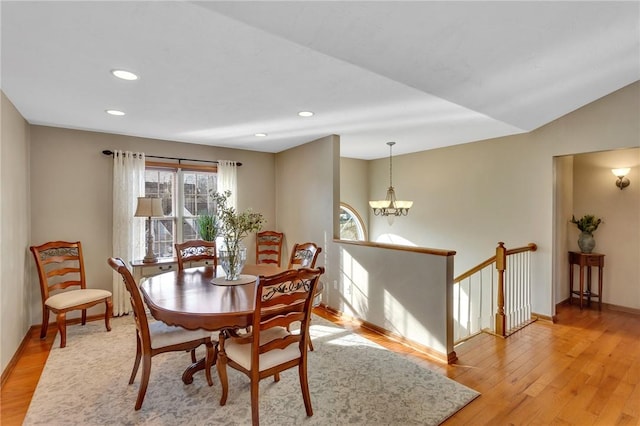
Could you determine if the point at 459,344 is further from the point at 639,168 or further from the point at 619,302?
the point at 639,168

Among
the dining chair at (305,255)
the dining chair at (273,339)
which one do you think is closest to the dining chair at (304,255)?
the dining chair at (305,255)

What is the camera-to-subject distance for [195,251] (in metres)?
3.65

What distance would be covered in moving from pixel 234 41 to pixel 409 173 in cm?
444

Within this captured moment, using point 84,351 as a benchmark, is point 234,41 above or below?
above

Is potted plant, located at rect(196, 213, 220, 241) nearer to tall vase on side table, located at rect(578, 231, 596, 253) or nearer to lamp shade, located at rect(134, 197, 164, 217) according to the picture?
lamp shade, located at rect(134, 197, 164, 217)

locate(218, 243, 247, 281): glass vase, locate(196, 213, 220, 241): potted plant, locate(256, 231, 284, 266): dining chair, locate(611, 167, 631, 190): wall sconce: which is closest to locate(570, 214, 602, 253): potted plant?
locate(611, 167, 631, 190): wall sconce

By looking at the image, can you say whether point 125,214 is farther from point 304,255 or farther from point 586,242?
point 586,242

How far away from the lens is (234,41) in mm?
1855

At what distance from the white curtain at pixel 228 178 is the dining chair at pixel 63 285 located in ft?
6.33

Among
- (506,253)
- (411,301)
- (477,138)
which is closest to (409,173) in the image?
(477,138)

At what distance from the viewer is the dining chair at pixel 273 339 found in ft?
6.20

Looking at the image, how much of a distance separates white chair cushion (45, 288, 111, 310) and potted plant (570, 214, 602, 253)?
6.40 metres

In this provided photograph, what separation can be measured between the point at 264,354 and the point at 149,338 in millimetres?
832

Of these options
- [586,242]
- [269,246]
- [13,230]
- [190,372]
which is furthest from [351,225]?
[13,230]
